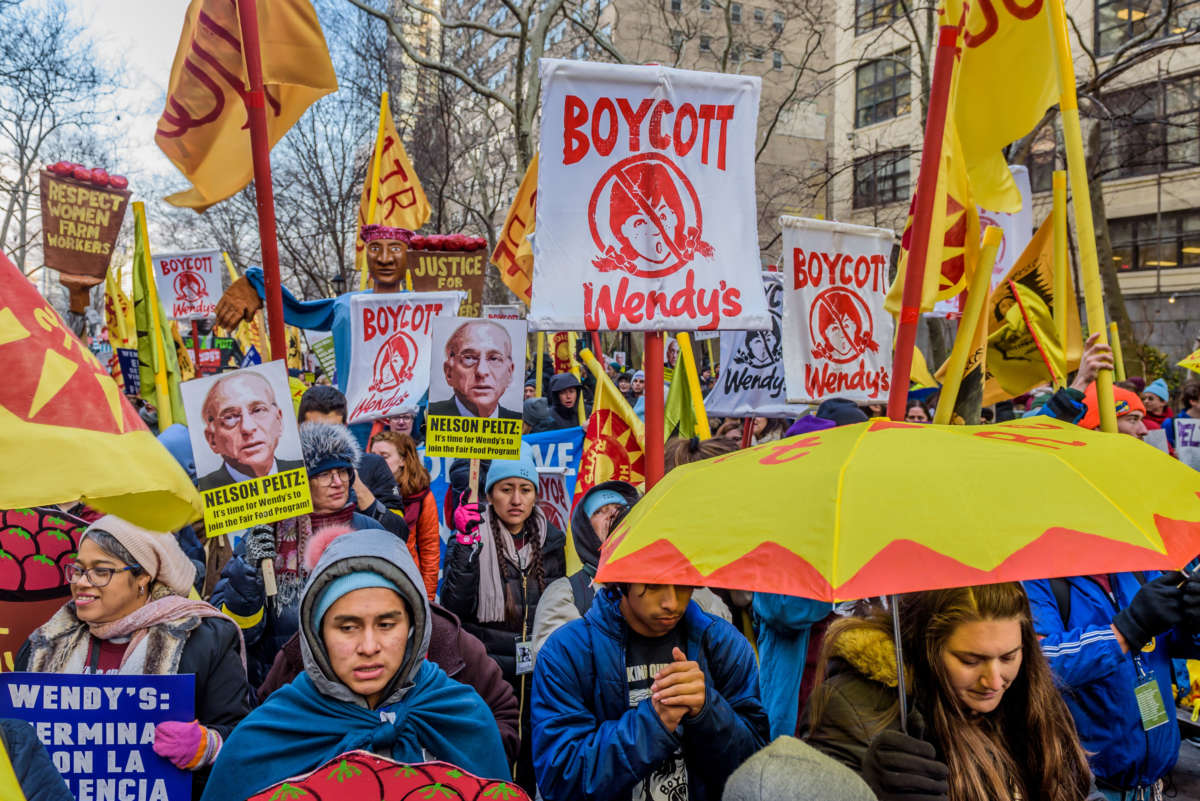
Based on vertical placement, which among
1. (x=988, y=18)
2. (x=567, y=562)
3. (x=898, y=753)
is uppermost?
(x=988, y=18)

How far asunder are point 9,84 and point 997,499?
2314cm

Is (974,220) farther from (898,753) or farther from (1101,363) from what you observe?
(898,753)

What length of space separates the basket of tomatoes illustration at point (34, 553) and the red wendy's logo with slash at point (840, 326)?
4.36 metres

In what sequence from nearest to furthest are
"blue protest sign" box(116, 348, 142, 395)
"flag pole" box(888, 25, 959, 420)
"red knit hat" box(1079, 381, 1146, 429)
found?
"flag pole" box(888, 25, 959, 420), "red knit hat" box(1079, 381, 1146, 429), "blue protest sign" box(116, 348, 142, 395)

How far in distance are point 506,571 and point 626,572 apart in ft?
8.78

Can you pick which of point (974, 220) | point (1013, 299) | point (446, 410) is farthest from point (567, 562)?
point (1013, 299)

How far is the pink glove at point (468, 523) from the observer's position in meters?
4.54

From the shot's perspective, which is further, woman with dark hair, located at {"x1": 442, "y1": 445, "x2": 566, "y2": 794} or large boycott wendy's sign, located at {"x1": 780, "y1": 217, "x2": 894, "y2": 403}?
large boycott wendy's sign, located at {"x1": 780, "y1": 217, "x2": 894, "y2": 403}

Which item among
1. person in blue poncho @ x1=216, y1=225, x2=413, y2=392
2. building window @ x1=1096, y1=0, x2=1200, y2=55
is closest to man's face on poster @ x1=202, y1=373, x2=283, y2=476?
person in blue poncho @ x1=216, y1=225, x2=413, y2=392

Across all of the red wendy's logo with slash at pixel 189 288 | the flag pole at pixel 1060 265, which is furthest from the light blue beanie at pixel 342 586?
the red wendy's logo with slash at pixel 189 288

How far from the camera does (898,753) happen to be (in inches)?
79.9

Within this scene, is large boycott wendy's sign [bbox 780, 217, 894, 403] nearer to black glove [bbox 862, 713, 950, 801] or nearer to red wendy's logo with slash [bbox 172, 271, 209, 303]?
black glove [bbox 862, 713, 950, 801]

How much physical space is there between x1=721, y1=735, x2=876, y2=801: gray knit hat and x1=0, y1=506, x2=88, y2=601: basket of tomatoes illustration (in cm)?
266

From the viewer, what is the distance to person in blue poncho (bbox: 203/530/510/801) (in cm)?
245
